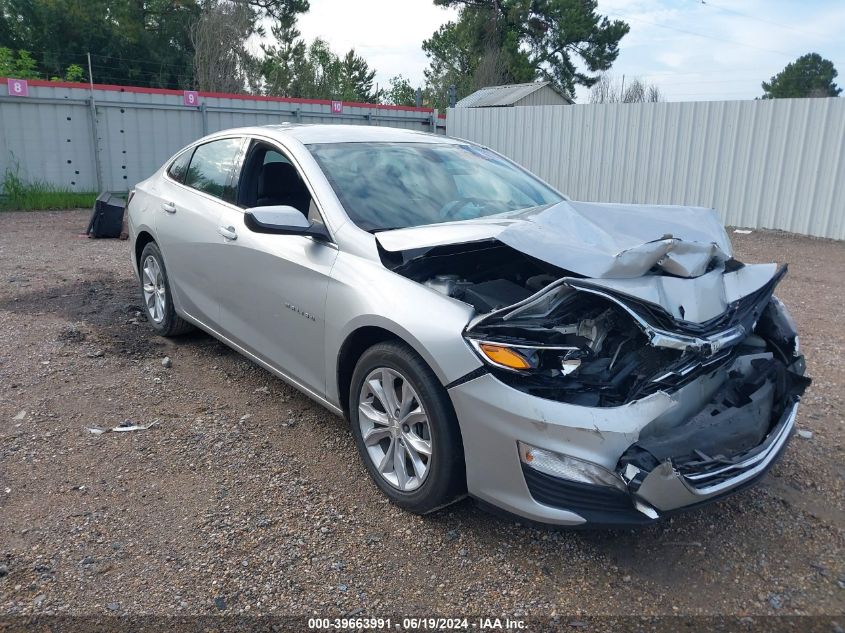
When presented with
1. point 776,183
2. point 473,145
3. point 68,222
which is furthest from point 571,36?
point 473,145

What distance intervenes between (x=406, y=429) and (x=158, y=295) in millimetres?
3206

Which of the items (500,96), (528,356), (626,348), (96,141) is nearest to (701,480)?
(626,348)

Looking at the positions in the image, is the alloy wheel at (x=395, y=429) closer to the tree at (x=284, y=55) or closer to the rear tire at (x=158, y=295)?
the rear tire at (x=158, y=295)

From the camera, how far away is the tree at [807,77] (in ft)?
166

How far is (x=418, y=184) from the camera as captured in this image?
397 cm

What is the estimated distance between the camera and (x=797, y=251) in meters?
9.80

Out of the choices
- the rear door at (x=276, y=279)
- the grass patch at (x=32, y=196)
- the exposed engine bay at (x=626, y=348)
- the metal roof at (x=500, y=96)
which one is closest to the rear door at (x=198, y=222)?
the rear door at (x=276, y=279)

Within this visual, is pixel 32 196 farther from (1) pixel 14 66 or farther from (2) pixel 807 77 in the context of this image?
(2) pixel 807 77

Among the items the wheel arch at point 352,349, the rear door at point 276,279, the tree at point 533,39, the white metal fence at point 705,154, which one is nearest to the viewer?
the wheel arch at point 352,349

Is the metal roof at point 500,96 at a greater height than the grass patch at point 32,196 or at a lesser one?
greater

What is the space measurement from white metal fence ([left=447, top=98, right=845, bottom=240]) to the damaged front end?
29.8ft

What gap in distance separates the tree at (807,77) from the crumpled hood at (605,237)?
180 ft

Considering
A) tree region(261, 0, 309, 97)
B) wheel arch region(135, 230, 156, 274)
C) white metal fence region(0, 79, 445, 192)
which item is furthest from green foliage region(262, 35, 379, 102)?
wheel arch region(135, 230, 156, 274)

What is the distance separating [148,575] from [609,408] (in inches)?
75.1
